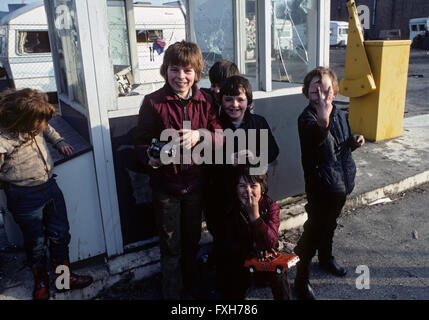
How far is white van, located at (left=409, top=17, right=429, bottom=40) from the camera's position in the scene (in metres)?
30.2

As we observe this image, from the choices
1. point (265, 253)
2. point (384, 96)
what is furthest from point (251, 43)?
point (384, 96)

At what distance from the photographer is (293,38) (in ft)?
11.5

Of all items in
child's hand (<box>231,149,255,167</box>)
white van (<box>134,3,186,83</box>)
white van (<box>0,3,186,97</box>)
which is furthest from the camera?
white van (<box>0,3,186,97</box>)

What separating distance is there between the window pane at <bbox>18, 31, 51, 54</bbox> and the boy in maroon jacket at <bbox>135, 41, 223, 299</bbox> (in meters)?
8.64

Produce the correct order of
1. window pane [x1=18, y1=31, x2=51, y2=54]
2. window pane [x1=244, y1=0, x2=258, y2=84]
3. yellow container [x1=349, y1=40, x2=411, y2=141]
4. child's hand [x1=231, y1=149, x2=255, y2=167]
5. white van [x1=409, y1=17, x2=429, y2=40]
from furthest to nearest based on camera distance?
white van [x1=409, y1=17, x2=429, y2=40] → window pane [x1=18, y1=31, x2=51, y2=54] → yellow container [x1=349, y1=40, x2=411, y2=141] → window pane [x1=244, y1=0, x2=258, y2=84] → child's hand [x1=231, y1=149, x2=255, y2=167]

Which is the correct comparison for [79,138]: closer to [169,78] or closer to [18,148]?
[18,148]

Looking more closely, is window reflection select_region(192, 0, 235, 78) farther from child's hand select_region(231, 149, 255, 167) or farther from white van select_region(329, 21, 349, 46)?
white van select_region(329, 21, 349, 46)

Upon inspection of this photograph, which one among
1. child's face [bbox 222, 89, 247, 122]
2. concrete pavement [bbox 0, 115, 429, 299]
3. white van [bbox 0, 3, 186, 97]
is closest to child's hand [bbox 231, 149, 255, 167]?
child's face [bbox 222, 89, 247, 122]

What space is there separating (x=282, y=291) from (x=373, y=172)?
279 cm

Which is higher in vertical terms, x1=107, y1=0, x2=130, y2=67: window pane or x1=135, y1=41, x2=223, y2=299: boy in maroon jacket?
x1=107, y1=0, x2=130, y2=67: window pane

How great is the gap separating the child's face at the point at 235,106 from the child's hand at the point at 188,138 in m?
0.32

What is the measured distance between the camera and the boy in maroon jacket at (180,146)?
6.89 ft

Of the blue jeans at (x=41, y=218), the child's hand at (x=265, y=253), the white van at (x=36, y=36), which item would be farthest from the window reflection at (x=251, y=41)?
the white van at (x=36, y=36)

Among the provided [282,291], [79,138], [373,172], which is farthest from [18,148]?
[373,172]
